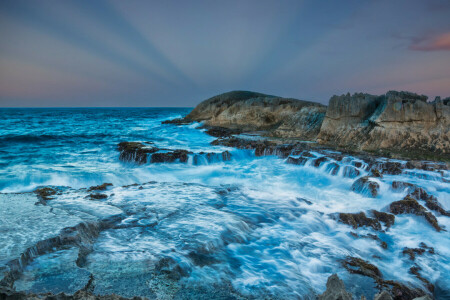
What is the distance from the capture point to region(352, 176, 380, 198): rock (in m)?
8.40

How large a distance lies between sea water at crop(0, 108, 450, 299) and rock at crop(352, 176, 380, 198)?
24 centimetres

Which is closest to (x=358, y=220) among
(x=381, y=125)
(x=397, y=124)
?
(x=381, y=125)

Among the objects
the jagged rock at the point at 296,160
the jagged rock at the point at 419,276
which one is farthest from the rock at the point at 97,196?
the jagged rock at the point at 296,160

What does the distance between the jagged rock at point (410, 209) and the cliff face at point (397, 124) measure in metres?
6.19

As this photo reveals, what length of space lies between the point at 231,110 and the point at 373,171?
62.1 ft

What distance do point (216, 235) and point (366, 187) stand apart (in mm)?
5953

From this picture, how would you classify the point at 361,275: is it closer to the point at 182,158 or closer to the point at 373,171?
the point at 373,171

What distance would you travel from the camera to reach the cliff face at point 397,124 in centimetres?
1223

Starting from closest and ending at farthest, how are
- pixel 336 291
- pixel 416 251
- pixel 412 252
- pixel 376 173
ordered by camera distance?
pixel 336 291 < pixel 412 252 < pixel 416 251 < pixel 376 173

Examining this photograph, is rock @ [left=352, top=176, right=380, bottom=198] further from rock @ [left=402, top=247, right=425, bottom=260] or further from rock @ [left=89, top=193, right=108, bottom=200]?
rock @ [left=89, top=193, right=108, bottom=200]

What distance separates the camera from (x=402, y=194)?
812 centimetres

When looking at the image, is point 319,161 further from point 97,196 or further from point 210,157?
point 97,196

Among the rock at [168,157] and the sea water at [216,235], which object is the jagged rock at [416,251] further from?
the rock at [168,157]

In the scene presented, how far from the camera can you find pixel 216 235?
17.9 feet
